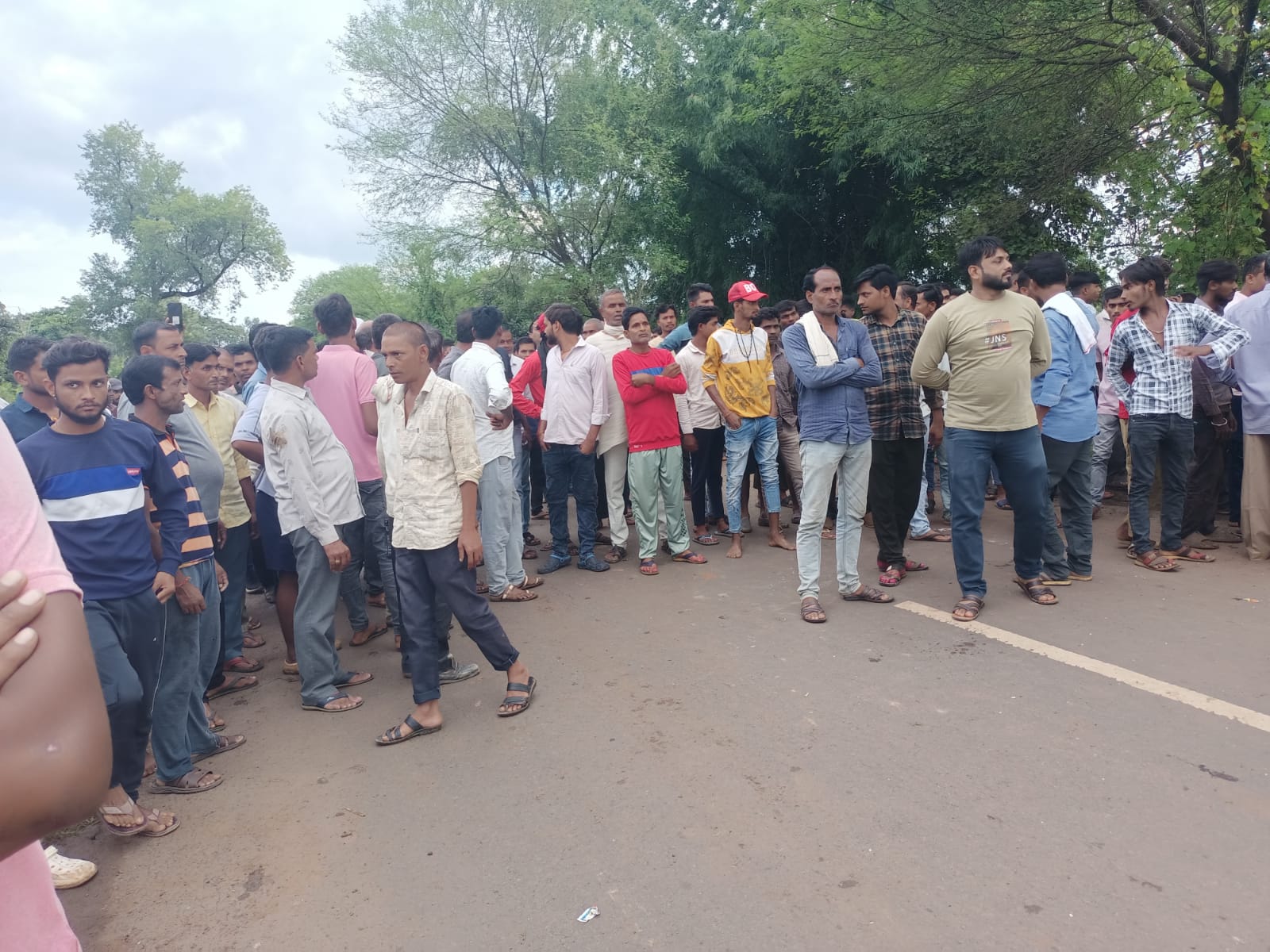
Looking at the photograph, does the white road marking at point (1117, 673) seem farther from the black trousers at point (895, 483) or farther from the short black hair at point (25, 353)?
the short black hair at point (25, 353)

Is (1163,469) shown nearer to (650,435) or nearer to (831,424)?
(831,424)

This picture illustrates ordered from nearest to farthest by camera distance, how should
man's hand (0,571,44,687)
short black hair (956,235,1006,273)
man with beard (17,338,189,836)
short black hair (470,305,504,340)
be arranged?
man's hand (0,571,44,687) → man with beard (17,338,189,836) → short black hair (956,235,1006,273) → short black hair (470,305,504,340)

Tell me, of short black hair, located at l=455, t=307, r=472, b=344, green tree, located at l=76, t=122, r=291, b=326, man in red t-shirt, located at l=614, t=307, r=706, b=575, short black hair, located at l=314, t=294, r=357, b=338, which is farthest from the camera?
green tree, located at l=76, t=122, r=291, b=326

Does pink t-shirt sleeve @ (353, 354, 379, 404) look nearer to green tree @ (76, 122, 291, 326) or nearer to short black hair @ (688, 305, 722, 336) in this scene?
short black hair @ (688, 305, 722, 336)

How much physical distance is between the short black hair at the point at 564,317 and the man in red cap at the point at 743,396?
3.78ft

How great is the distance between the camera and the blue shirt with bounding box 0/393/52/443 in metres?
4.00

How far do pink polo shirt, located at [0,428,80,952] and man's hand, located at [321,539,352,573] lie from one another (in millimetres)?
3210

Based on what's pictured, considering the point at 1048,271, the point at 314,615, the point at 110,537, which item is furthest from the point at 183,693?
the point at 1048,271

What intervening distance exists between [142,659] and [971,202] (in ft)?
41.5

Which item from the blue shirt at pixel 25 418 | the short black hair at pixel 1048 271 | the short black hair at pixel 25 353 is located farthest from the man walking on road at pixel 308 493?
the short black hair at pixel 1048 271

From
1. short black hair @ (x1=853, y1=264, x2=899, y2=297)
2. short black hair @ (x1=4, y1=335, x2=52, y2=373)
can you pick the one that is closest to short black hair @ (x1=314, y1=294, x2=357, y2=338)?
short black hair @ (x1=4, y1=335, x2=52, y2=373)

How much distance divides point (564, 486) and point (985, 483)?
11.0ft

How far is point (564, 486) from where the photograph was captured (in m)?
6.88

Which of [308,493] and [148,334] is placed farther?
[148,334]
